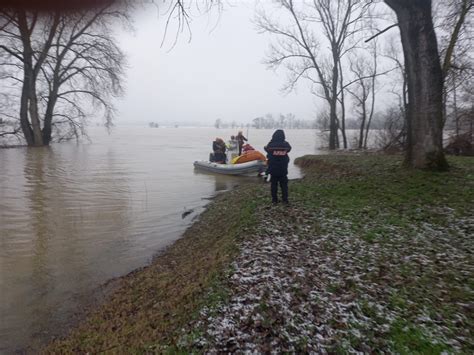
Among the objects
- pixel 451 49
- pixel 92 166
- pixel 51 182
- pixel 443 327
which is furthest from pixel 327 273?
pixel 92 166

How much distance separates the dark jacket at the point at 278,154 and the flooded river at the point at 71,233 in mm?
2999

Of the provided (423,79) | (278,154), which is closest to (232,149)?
(278,154)

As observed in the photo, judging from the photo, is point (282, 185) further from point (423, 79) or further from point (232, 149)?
point (232, 149)

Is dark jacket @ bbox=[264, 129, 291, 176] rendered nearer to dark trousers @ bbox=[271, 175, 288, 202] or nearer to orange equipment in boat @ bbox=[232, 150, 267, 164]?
dark trousers @ bbox=[271, 175, 288, 202]

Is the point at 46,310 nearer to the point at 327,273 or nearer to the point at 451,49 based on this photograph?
the point at 327,273

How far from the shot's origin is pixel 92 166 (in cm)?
2045

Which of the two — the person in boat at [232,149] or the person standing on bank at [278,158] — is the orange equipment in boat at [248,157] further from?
the person standing on bank at [278,158]

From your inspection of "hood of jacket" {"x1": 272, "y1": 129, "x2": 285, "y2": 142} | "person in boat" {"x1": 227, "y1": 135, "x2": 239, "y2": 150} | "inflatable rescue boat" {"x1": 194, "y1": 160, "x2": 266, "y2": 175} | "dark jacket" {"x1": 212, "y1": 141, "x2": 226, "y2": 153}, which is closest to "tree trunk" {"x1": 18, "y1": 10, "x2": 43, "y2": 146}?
"dark jacket" {"x1": 212, "y1": 141, "x2": 226, "y2": 153}

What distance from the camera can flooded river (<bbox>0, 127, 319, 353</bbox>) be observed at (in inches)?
170

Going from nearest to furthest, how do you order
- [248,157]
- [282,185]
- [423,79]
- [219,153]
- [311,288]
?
[311,288] → [282,185] → [423,79] → [248,157] → [219,153]

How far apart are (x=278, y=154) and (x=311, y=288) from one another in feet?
13.8

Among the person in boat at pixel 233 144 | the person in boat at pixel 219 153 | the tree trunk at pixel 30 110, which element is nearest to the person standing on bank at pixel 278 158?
the person in boat at pixel 233 144

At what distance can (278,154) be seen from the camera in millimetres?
7270

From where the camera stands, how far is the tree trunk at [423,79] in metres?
8.05
